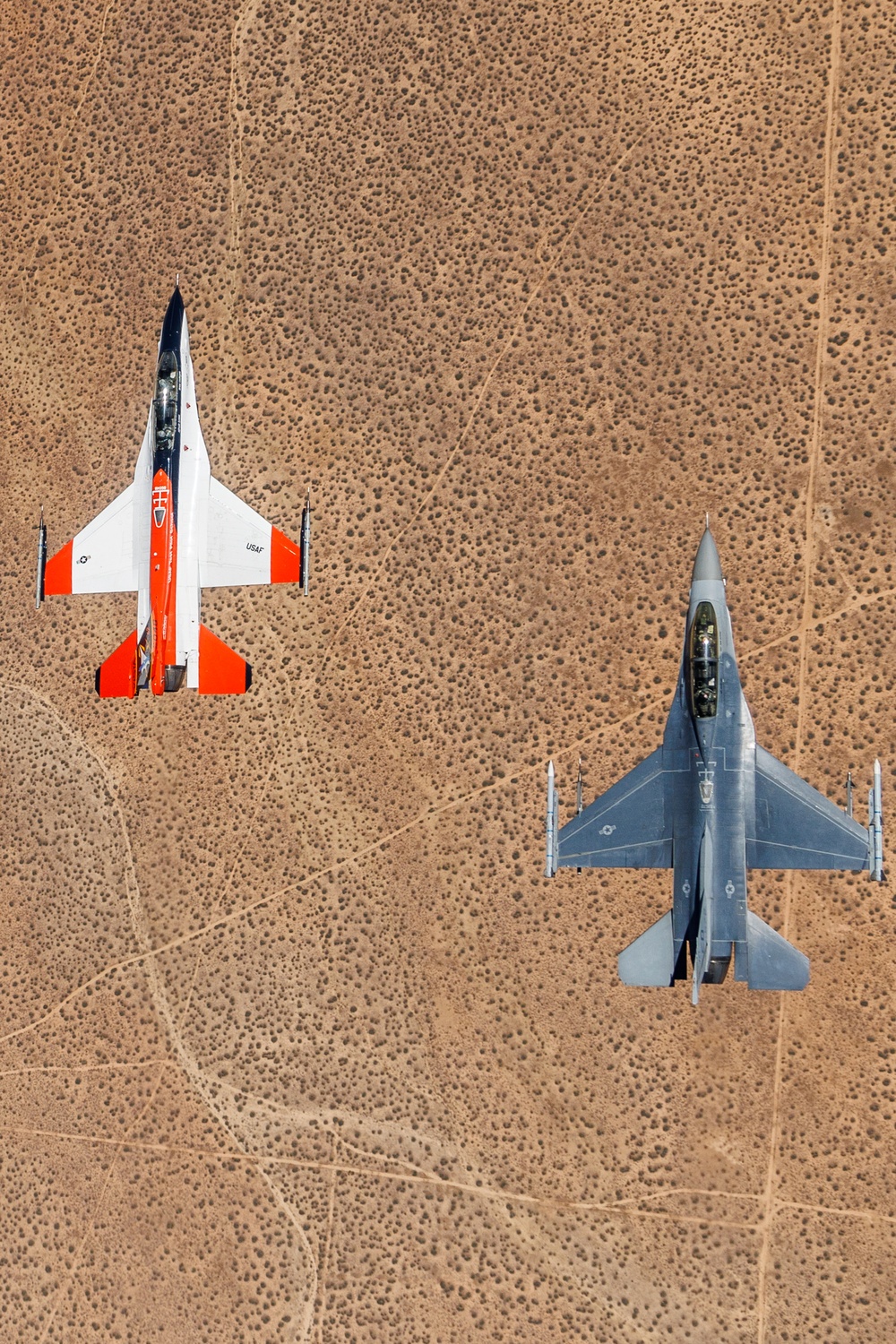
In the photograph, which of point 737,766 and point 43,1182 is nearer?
point 737,766

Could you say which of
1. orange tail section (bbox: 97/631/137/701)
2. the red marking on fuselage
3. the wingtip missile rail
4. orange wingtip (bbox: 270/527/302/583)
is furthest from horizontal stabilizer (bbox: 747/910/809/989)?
the wingtip missile rail

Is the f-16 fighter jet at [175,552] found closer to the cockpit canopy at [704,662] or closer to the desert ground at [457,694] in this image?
the desert ground at [457,694]

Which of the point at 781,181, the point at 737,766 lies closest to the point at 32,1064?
the point at 737,766

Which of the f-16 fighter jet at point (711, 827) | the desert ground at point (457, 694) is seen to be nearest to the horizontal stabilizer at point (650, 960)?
the f-16 fighter jet at point (711, 827)

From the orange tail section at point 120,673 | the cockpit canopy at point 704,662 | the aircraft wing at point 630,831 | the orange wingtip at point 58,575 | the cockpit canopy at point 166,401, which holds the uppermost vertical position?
the cockpit canopy at point 166,401

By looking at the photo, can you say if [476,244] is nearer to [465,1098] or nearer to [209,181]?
[209,181]

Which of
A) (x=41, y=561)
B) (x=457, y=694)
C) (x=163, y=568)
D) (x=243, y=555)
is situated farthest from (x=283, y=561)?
(x=41, y=561)
